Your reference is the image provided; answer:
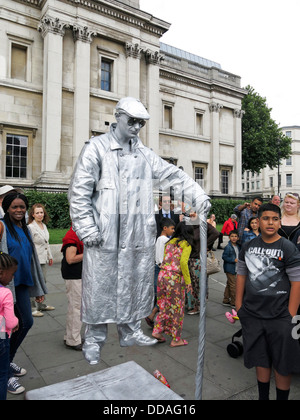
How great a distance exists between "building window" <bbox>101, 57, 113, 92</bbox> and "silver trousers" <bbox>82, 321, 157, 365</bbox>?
19488 millimetres

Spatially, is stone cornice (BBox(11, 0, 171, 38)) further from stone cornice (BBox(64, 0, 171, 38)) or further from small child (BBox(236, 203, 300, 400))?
small child (BBox(236, 203, 300, 400))

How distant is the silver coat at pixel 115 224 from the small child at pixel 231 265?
377cm

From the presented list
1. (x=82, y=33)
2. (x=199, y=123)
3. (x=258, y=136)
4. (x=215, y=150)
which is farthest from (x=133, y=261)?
(x=258, y=136)

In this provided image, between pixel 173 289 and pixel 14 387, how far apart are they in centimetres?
230

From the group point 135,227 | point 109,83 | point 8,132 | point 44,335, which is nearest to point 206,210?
point 135,227

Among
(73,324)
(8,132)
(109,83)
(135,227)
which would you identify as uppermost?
(109,83)

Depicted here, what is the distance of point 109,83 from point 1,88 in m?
6.59

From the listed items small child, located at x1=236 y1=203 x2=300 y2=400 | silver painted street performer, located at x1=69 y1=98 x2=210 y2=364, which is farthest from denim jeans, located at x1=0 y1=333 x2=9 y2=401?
small child, located at x1=236 y1=203 x2=300 y2=400

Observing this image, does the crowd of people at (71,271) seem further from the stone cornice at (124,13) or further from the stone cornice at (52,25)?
the stone cornice at (124,13)

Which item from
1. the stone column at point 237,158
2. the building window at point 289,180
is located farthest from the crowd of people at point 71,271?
the building window at point 289,180

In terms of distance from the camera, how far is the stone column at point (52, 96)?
16.7 metres

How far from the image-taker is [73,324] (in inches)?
165

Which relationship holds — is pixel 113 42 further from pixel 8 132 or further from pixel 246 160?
pixel 246 160

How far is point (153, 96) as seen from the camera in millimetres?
21062
